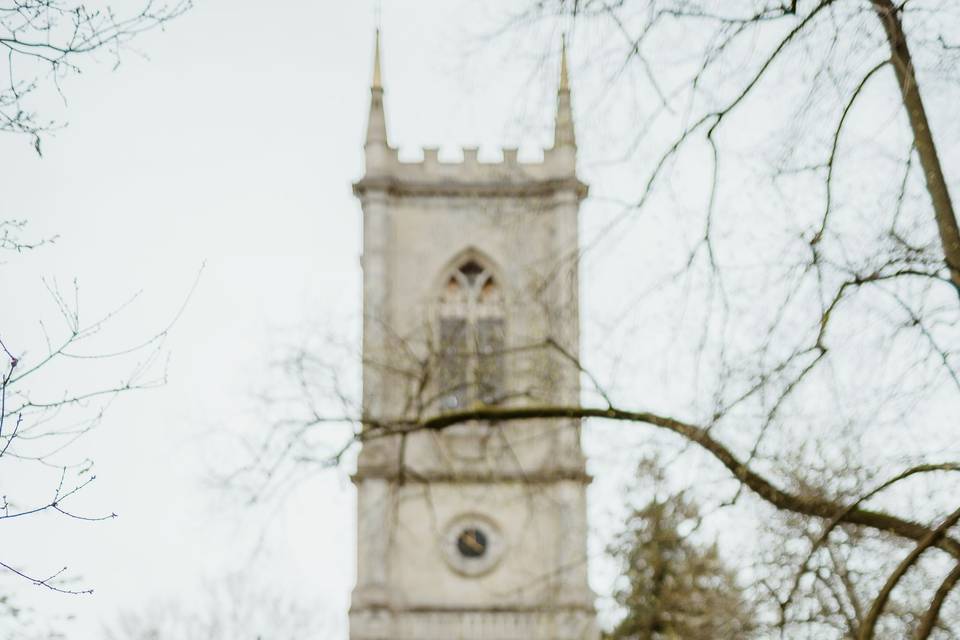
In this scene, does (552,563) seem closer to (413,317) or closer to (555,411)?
(413,317)

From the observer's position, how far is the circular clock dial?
3194 cm

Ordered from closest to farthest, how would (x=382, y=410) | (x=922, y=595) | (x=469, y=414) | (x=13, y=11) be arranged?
(x=13, y=11), (x=469, y=414), (x=922, y=595), (x=382, y=410)

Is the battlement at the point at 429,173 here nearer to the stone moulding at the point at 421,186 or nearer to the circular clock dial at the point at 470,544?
the stone moulding at the point at 421,186

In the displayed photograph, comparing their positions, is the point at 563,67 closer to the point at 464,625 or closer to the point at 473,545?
the point at 464,625

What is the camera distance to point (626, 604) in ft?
115

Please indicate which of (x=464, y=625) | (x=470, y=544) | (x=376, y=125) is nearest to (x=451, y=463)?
(x=470, y=544)

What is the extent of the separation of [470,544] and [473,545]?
0.08 metres

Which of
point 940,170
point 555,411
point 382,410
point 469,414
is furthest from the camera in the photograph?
point 382,410

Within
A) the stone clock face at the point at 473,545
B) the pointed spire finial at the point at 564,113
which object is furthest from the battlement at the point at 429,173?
the pointed spire finial at the point at 564,113

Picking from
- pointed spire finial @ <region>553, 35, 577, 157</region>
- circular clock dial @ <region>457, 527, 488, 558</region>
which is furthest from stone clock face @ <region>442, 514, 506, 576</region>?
pointed spire finial @ <region>553, 35, 577, 157</region>

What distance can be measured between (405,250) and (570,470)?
568 centimetres

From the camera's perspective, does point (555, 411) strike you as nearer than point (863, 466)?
No

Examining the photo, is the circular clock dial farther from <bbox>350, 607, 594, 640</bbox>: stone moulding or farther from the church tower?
<bbox>350, 607, 594, 640</bbox>: stone moulding

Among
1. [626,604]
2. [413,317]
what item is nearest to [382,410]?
[413,317]
